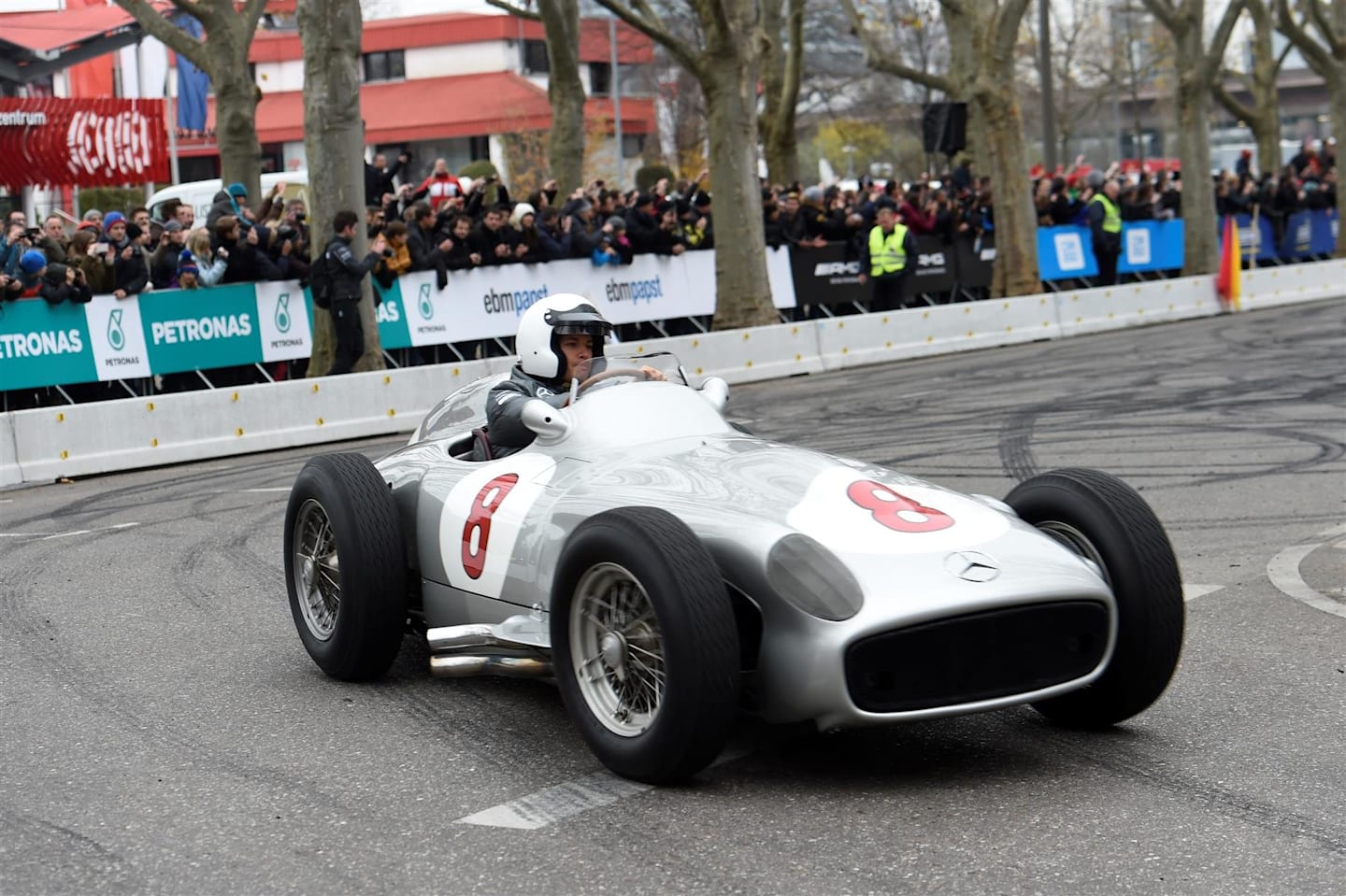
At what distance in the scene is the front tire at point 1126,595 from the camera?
5574mm

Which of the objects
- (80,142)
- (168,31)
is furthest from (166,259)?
(80,142)

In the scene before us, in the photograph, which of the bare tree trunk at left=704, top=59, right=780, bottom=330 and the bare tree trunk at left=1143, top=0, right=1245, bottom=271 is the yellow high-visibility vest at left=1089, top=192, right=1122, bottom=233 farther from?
the bare tree trunk at left=704, top=59, right=780, bottom=330

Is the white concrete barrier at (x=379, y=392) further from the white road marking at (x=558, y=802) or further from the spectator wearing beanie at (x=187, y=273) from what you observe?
the white road marking at (x=558, y=802)

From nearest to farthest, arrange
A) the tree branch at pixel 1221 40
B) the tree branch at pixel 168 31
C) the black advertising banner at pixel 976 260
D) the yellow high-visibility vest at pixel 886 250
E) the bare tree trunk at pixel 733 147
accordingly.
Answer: the tree branch at pixel 168 31 → the bare tree trunk at pixel 733 147 → the yellow high-visibility vest at pixel 886 250 → the black advertising banner at pixel 976 260 → the tree branch at pixel 1221 40

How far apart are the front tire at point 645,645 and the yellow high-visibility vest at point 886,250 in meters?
19.2

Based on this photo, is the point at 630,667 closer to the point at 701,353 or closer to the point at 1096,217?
the point at 701,353

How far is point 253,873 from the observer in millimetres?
4699

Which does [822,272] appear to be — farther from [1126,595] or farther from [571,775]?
[571,775]

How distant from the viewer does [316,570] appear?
7.18 metres

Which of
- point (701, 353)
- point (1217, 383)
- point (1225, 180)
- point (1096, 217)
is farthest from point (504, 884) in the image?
point (1225, 180)

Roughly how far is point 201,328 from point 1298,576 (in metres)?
12.1

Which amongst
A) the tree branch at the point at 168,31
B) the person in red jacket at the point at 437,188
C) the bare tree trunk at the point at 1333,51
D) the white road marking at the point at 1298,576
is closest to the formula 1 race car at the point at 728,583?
the white road marking at the point at 1298,576

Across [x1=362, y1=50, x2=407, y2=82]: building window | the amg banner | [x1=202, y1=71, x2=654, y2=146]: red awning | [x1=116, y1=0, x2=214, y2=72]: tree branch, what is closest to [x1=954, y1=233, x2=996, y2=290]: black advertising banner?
the amg banner

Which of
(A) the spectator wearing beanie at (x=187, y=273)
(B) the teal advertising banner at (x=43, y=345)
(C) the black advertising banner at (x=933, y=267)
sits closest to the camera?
(B) the teal advertising banner at (x=43, y=345)
